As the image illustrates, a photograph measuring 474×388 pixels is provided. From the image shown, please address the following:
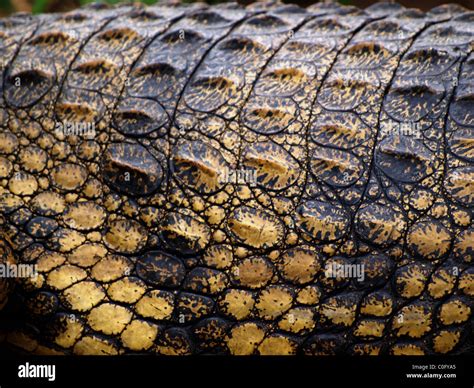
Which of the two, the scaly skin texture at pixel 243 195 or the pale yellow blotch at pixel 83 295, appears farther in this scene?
the pale yellow blotch at pixel 83 295

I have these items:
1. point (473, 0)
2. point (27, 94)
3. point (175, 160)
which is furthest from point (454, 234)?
point (473, 0)

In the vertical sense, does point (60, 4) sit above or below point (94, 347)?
above

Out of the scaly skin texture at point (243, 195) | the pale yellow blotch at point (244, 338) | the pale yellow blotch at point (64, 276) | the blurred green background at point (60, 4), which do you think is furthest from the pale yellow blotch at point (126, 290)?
the blurred green background at point (60, 4)

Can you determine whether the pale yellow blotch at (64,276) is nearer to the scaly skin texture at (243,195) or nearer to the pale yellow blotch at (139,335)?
the scaly skin texture at (243,195)

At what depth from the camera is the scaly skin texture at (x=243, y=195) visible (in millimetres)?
1998

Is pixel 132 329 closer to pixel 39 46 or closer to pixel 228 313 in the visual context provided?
pixel 228 313

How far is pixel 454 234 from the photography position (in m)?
1.97

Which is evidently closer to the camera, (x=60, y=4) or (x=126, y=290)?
(x=126, y=290)

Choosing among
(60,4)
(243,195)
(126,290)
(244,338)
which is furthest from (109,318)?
(60,4)

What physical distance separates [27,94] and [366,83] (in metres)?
1.11

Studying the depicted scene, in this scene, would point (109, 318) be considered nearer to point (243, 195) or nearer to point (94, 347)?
point (94, 347)

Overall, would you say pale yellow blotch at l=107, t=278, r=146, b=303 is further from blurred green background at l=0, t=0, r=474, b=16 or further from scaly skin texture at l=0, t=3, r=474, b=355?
blurred green background at l=0, t=0, r=474, b=16

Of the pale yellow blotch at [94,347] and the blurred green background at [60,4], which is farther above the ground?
the blurred green background at [60,4]

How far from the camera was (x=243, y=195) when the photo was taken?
2037 millimetres
